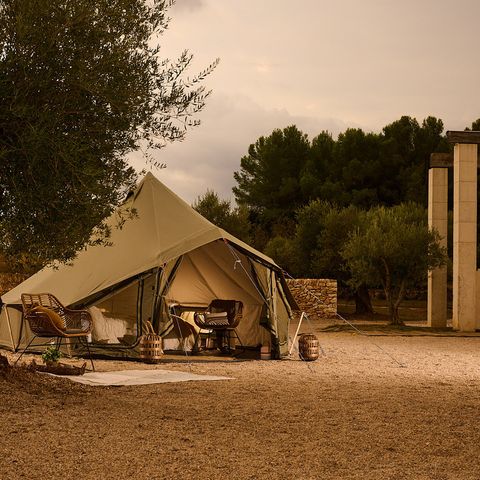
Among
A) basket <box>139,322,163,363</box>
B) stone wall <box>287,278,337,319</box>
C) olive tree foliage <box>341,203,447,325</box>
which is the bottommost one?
basket <box>139,322,163,363</box>

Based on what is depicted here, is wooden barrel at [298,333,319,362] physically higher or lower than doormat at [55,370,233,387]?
higher

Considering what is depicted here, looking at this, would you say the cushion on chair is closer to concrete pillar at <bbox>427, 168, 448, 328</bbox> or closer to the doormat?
the doormat

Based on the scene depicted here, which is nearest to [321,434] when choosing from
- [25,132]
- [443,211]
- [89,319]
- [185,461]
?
[185,461]

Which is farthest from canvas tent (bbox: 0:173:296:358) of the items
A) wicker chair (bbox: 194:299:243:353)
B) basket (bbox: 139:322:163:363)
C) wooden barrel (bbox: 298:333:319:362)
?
basket (bbox: 139:322:163:363)

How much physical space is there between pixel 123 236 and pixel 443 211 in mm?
10521

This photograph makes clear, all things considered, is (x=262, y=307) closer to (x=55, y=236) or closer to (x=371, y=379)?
(x=371, y=379)

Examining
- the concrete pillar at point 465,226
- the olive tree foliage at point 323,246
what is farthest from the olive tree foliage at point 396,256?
the olive tree foliage at point 323,246

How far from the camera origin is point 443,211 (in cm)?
2047

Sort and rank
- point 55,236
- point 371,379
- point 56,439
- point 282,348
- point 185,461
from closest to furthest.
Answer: point 185,461 < point 56,439 < point 55,236 < point 371,379 < point 282,348

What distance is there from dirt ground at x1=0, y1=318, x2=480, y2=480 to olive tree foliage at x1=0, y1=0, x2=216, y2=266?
5.05 feet

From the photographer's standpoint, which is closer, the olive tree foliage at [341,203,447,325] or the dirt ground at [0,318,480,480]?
the dirt ground at [0,318,480,480]

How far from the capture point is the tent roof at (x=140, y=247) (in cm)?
1140

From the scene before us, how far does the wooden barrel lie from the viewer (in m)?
11.3

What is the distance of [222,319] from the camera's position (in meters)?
12.2
